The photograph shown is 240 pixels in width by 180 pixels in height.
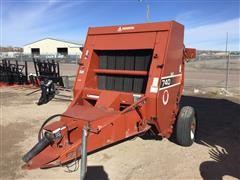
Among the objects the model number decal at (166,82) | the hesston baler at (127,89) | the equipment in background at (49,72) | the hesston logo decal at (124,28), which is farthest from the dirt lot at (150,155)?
the equipment in background at (49,72)

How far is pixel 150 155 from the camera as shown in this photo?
574 cm

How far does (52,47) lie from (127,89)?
5715 cm

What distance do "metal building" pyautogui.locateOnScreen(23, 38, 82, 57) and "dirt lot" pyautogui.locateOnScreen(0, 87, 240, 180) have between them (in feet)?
163

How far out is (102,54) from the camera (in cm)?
651

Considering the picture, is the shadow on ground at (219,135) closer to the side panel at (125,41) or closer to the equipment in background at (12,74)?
the side panel at (125,41)

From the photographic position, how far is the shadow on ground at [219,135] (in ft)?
16.9

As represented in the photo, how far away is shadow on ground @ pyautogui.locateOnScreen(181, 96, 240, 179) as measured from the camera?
16.9ft

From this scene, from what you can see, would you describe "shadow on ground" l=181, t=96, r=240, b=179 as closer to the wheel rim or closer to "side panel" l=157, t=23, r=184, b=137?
the wheel rim

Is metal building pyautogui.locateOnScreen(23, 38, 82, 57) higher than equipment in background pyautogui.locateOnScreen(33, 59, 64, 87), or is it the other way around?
metal building pyautogui.locateOnScreen(23, 38, 82, 57)

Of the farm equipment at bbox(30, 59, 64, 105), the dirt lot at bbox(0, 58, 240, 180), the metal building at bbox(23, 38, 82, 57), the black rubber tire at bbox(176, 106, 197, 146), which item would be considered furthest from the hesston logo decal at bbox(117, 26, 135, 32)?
the metal building at bbox(23, 38, 82, 57)

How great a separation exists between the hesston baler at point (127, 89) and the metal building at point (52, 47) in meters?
50.8

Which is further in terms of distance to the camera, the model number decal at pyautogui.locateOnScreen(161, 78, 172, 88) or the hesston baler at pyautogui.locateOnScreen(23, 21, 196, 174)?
the model number decal at pyautogui.locateOnScreen(161, 78, 172, 88)

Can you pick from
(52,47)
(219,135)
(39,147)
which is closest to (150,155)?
(219,135)

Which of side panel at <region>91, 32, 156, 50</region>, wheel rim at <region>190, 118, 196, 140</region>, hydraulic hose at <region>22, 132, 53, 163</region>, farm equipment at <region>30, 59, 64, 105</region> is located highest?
side panel at <region>91, 32, 156, 50</region>
